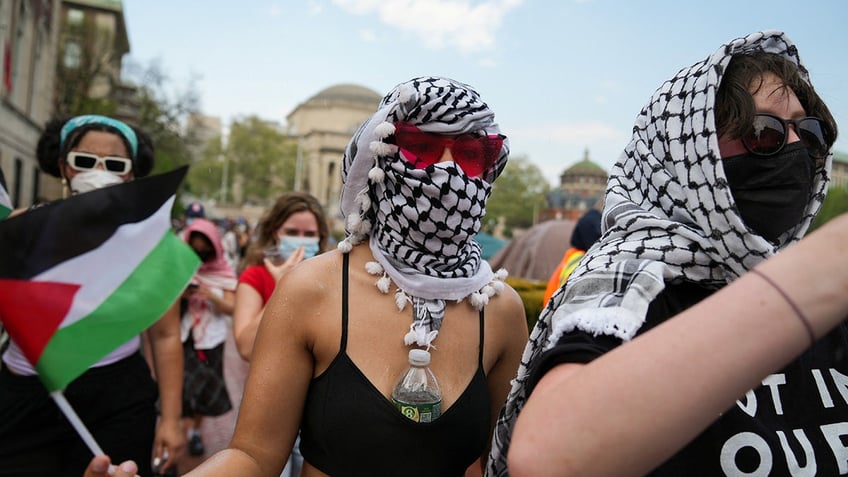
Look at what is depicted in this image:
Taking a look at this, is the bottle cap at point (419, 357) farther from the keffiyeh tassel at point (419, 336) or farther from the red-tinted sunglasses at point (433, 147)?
the red-tinted sunglasses at point (433, 147)

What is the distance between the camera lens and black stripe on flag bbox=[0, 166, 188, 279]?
62.4 inches

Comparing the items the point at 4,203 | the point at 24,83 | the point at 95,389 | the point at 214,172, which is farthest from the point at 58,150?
the point at 214,172

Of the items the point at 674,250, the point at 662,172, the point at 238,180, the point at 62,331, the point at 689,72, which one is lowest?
the point at 238,180

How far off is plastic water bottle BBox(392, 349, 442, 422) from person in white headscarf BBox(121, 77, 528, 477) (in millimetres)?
25

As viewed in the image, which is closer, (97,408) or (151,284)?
(151,284)

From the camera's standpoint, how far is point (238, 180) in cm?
6016

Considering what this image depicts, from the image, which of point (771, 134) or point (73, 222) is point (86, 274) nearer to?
point (73, 222)

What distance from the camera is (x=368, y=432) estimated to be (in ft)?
5.95

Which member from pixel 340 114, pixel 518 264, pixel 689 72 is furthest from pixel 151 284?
pixel 340 114

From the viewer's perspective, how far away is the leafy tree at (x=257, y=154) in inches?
2243

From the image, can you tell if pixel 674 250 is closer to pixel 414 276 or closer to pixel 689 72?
pixel 689 72

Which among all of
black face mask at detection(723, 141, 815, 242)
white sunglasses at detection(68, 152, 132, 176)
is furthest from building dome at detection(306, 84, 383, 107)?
black face mask at detection(723, 141, 815, 242)

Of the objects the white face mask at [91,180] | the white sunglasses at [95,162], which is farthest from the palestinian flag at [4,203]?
the white sunglasses at [95,162]

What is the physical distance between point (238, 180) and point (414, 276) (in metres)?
61.0
